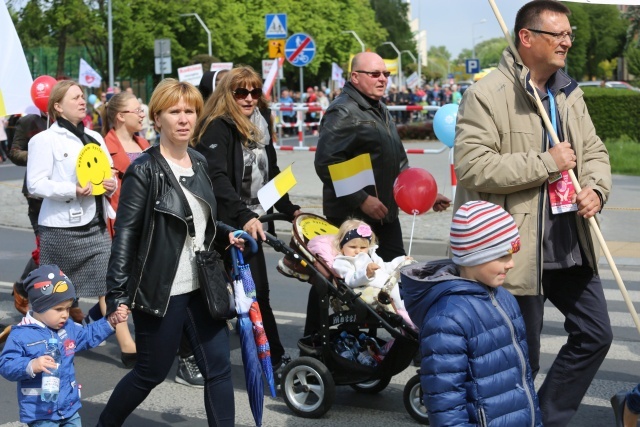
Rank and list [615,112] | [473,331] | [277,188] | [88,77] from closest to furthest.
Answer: [473,331]
[277,188]
[615,112]
[88,77]

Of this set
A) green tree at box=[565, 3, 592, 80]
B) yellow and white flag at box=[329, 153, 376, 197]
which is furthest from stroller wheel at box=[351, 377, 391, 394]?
green tree at box=[565, 3, 592, 80]

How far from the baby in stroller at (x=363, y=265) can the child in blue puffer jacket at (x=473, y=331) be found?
1791 millimetres

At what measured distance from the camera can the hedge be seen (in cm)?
2559

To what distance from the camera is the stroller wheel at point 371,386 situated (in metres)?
6.07

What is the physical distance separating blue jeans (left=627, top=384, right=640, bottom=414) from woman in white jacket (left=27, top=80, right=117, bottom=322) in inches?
142

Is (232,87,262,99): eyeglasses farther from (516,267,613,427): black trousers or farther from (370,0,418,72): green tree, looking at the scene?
(370,0,418,72): green tree

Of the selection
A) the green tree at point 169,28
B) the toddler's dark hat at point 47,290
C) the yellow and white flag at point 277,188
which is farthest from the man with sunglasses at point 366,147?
the green tree at point 169,28

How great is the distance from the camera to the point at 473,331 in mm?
3529

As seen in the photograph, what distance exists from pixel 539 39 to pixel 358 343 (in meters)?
2.16

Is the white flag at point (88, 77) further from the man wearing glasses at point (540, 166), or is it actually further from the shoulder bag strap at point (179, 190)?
the man wearing glasses at point (540, 166)

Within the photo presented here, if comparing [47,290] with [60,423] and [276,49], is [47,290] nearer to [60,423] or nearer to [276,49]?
[60,423]

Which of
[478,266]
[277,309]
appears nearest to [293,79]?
[277,309]

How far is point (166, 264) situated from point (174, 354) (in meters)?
0.44

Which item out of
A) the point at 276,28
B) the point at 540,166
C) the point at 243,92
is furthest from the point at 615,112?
the point at 540,166
